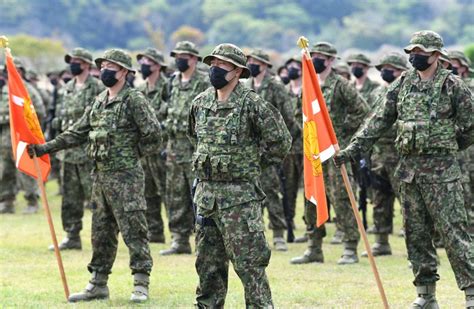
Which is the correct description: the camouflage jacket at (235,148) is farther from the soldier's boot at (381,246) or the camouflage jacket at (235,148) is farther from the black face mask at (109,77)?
the soldier's boot at (381,246)

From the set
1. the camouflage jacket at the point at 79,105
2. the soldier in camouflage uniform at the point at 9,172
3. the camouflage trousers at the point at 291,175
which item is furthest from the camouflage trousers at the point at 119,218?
the soldier in camouflage uniform at the point at 9,172

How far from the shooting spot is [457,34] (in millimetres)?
86125

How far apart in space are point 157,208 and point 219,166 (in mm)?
6572

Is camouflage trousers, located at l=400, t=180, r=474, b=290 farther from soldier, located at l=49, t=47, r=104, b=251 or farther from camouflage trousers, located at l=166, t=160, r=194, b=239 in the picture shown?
soldier, located at l=49, t=47, r=104, b=251

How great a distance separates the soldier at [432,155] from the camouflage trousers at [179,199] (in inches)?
186

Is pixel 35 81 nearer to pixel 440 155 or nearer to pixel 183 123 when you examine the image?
pixel 183 123

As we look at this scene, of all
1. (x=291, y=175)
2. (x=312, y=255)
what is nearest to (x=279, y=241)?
(x=312, y=255)

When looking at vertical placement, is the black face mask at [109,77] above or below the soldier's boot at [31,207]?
above

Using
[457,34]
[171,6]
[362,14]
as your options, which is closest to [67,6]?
[171,6]

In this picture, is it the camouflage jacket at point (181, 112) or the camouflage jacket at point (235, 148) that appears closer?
the camouflage jacket at point (235, 148)

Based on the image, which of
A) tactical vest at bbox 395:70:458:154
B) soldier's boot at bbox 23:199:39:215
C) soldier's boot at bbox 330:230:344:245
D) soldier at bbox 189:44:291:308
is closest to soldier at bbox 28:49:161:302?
soldier at bbox 189:44:291:308

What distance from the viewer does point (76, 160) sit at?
47.8 feet

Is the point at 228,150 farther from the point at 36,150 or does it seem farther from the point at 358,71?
the point at 358,71

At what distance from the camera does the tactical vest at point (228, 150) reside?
9195 mm
